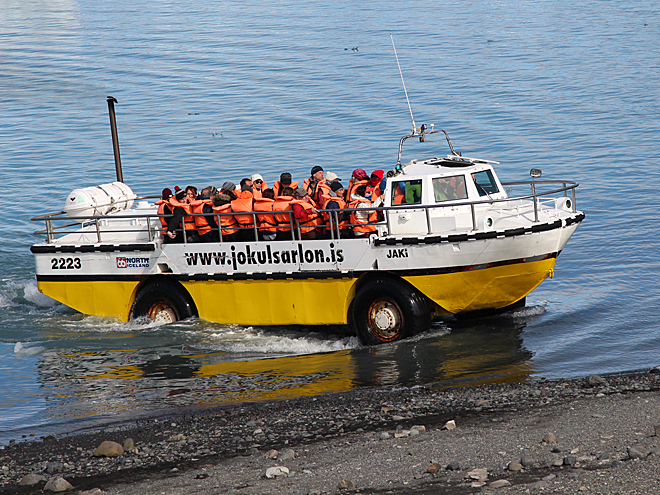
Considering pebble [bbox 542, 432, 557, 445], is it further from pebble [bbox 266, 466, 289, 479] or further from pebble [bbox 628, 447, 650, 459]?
pebble [bbox 266, 466, 289, 479]

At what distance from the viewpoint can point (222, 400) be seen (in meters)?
9.01

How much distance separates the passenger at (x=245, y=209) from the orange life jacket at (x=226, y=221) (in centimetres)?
8

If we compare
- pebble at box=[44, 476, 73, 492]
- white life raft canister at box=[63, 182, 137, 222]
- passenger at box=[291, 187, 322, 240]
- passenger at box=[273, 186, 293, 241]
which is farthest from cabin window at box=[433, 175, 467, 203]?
pebble at box=[44, 476, 73, 492]

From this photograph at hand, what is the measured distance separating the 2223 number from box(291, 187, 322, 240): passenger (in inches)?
151

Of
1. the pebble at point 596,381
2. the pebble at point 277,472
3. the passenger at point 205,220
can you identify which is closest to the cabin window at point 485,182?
the pebble at point 596,381

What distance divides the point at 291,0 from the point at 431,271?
51.0 metres

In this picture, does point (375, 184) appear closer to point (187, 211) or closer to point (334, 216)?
point (334, 216)

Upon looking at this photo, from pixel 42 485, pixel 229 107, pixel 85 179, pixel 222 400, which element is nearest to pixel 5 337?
pixel 222 400

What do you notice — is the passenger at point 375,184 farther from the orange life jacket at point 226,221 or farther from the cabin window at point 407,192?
the orange life jacket at point 226,221

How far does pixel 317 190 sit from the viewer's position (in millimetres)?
11047

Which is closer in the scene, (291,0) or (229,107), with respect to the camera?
(229,107)

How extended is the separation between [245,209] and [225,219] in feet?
1.25

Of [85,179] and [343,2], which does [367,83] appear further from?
[343,2]

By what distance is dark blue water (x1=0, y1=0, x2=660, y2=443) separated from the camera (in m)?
9.99
